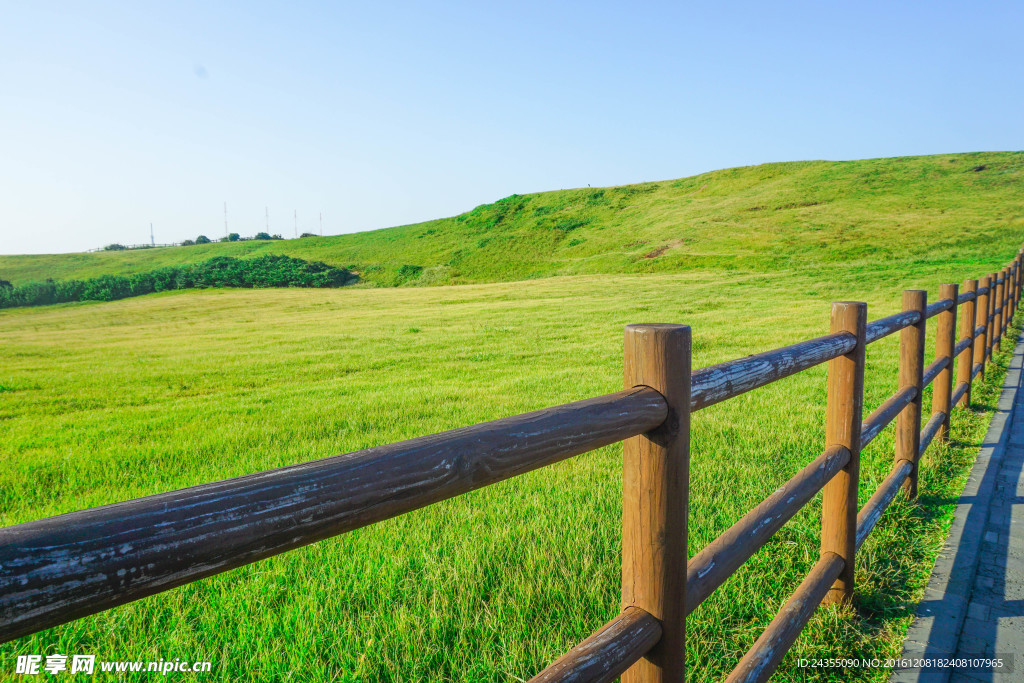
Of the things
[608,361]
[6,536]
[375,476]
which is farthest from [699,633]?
[608,361]

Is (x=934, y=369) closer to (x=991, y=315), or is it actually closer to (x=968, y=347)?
(x=968, y=347)

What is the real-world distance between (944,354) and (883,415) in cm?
254

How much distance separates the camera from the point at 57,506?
515 centimetres

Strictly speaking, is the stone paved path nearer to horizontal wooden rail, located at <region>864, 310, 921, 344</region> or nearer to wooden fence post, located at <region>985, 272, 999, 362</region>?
horizontal wooden rail, located at <region>864, 310, 921, 344</region>

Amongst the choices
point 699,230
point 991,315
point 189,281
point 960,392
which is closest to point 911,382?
point 960,392

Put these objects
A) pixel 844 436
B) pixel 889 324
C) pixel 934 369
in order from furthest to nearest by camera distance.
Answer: pixel 934 369
pixel 889 324
pixel 844 436

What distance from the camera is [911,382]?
4688 mm

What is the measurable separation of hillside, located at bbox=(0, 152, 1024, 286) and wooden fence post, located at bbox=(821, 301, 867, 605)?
3583 cm

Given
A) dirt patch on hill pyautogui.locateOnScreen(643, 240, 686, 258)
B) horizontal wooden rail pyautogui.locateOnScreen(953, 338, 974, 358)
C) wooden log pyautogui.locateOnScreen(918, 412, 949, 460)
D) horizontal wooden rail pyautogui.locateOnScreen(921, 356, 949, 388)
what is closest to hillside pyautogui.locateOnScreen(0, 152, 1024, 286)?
dirt patch on hill pyautogui.locateOnScreen(643, 240, 686, 258)

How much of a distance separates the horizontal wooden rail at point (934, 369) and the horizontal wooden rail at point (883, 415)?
1.66ft

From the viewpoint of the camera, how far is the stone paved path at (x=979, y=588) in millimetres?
3012

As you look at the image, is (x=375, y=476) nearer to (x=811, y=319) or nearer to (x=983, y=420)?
(x=983, y=420)

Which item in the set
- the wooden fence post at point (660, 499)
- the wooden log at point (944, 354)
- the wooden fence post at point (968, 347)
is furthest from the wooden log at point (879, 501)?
the wooden fence post at point (968, 347)

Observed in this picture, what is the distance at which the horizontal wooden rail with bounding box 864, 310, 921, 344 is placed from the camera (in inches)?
146
